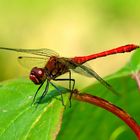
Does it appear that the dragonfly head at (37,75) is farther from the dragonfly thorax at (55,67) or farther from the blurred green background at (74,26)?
the blurred green background at (74,26)

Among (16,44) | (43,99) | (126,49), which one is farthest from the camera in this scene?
(16,44)

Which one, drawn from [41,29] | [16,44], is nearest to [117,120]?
[16,44]

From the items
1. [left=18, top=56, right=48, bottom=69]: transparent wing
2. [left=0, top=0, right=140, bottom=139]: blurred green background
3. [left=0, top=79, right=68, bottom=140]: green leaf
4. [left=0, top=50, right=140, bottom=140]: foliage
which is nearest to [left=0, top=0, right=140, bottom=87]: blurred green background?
[left=0, top=0, right=140, bottom=139]: blurred green background

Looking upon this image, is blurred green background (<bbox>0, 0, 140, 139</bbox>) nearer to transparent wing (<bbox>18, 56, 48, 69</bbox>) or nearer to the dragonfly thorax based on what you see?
transparent wing (<bbox>18, 56, 48, 69</bbox>)

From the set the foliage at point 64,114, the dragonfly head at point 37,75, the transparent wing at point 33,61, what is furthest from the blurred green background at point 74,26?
the foliage at point 64,114

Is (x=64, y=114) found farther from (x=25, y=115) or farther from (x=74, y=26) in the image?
(x=74, y=26)

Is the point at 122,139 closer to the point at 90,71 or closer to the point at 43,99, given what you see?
the point at 90,71
